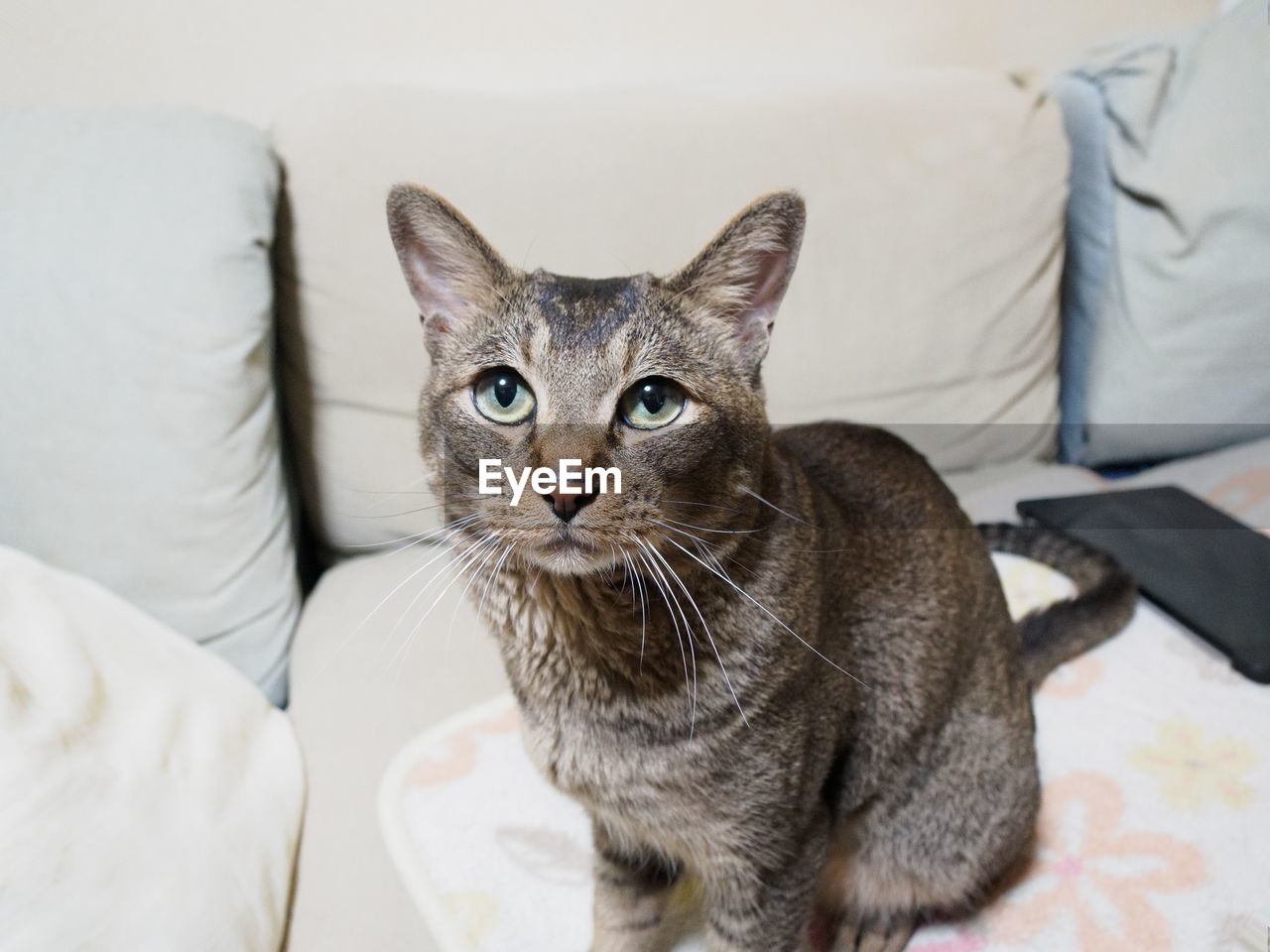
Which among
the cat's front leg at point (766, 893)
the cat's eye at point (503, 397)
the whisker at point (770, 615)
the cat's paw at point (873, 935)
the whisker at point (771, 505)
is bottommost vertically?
the cat's paw at point (873, 935)

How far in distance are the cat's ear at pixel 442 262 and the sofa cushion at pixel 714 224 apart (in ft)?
1.16

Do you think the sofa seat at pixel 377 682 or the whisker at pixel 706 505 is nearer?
the whisker at pixel 706 505

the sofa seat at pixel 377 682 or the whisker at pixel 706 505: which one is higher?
the whisker at pixel 706 505

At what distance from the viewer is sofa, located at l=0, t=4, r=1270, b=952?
99 centimetres

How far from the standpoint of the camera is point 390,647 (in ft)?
3.84

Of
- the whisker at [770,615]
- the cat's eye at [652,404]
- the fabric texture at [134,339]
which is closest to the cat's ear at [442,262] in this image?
the cat's eye at [652,404]

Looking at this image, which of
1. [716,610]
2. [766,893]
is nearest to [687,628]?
[716,610]

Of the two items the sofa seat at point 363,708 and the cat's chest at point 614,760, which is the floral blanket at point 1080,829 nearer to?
the sofa seat at point 363,708

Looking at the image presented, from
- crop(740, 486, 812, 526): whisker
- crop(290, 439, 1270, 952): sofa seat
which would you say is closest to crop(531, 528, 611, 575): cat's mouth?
crop(740, 486, 812, 526): whisker

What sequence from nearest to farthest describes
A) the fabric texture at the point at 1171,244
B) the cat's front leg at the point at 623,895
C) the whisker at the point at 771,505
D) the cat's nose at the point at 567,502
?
the cat's nose at the point at 567,502 → the whisker at the point at 771,505 → the cat's front leg at the point at 623,895 → the fabric texture at the point at 1171,244

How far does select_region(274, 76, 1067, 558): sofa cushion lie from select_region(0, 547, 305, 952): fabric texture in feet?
1.12

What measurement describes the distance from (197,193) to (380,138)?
0.23m

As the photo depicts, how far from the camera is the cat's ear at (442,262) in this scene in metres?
0.63

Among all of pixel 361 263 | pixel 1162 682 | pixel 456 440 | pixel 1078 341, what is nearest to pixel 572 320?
pixel 456 440
